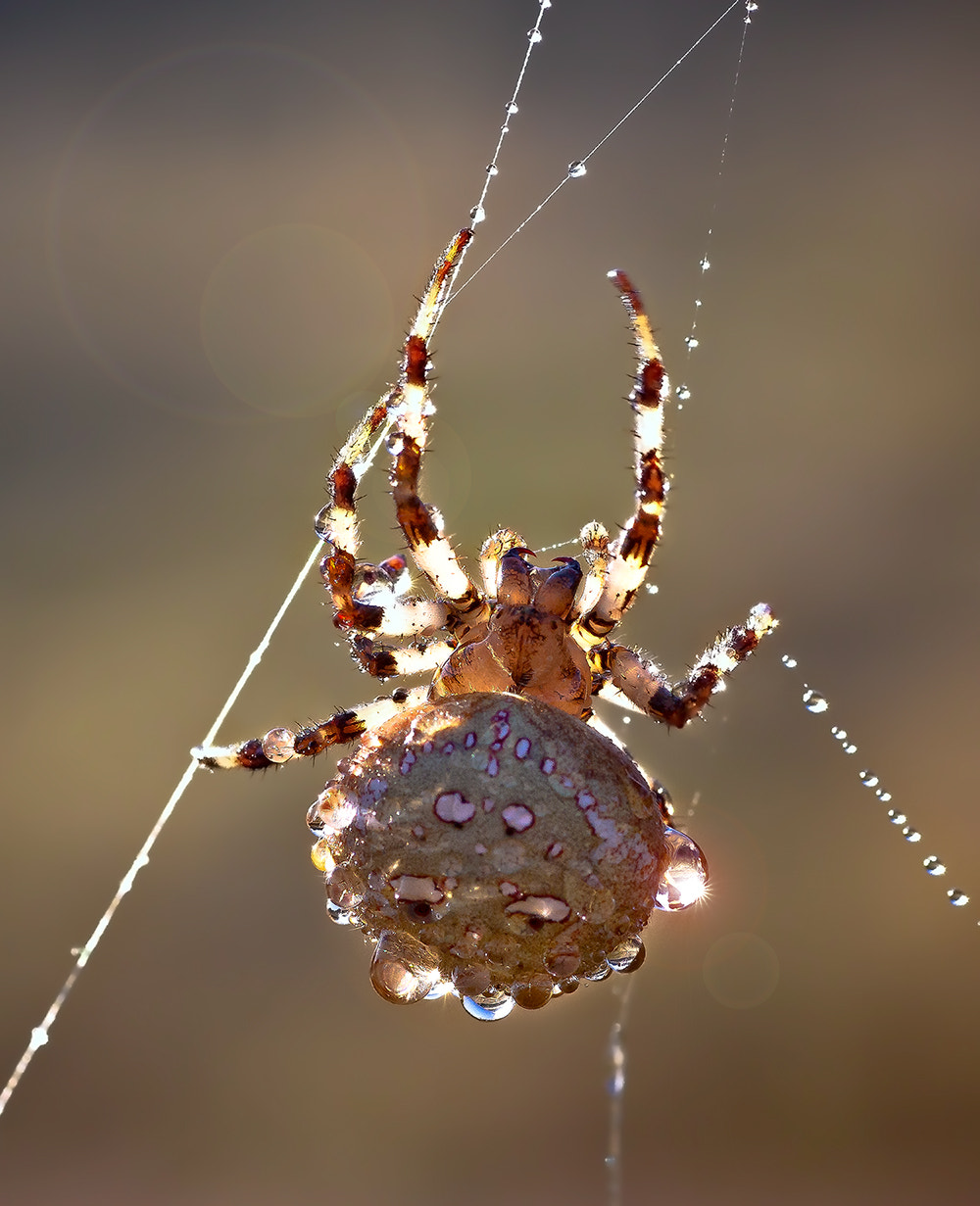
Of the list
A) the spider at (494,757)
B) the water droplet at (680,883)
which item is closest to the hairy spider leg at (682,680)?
the spider at (494,757)

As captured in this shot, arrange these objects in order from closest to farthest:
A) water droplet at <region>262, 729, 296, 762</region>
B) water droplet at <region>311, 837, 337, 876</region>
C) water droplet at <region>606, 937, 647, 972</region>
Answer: water droplet at <region>606, 937, 647, 972</region> < water droplet at <region>311, 837, 337, 876</region> < water droplet at <region>262, 729, 296, 762</region>

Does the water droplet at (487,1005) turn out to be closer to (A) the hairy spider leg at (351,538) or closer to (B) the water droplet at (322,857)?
(B) the water droplet at (322,857)

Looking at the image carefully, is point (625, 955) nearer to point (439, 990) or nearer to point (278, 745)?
point (439, 990)

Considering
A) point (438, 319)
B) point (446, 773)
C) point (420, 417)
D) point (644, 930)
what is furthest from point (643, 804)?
point (438, 319)

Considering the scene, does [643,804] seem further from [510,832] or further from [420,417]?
[420,417]

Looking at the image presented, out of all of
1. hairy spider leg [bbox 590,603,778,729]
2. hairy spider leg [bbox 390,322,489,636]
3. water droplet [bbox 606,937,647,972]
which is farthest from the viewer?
hairy spider leg [bbox 590,603,778,729]

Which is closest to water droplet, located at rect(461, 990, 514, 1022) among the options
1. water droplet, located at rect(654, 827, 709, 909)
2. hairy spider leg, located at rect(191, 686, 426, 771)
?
water droplet, located at rect(654, 827, 709, 909)

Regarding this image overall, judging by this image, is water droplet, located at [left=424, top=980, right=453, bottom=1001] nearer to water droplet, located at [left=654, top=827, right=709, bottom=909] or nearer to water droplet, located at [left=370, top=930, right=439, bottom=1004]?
water droplet, located at [left=370, top=930, right=439, bottom=1004]
